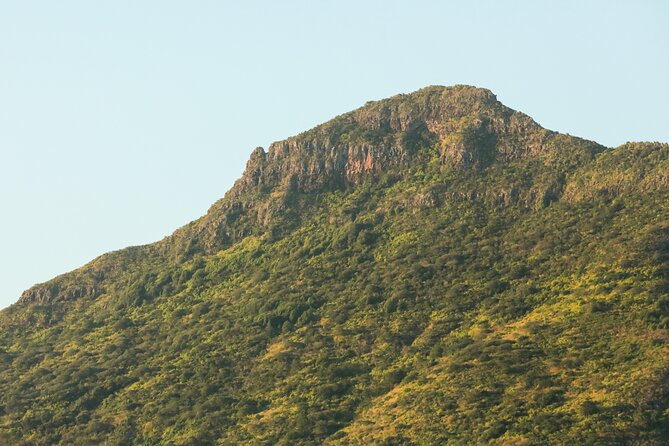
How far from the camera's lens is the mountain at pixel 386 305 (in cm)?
12712

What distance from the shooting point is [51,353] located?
6526 inches

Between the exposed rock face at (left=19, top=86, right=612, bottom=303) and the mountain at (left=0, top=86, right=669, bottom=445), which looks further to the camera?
the exposed rock face at (left=19, top=86, right=612, bottom=303)

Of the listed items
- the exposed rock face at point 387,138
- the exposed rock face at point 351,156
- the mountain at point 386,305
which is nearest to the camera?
the mountain at point 386,305

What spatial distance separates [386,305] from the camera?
152m

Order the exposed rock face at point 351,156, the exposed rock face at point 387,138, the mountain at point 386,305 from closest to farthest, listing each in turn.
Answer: the mountain at point 386,305 < the exposed rock face at point 351,156 < the exposed rock face at point 387,138

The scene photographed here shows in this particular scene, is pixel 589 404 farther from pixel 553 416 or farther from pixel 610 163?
pixel 610 163

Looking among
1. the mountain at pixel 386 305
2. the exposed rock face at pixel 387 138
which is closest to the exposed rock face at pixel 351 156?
the exposed rock face at pixel 387 138

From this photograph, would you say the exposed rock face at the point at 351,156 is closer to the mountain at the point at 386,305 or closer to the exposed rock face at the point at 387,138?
the exposed rock face at the point at 387,138

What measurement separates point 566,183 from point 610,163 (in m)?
5.35

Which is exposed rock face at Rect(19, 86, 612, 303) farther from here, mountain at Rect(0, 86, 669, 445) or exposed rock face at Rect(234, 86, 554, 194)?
mountain at Rect(0, 86, 669, 445)

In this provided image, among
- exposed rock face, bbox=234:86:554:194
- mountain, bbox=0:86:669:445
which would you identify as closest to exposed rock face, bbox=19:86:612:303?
exposed rock face, bbox=234:86:554:194

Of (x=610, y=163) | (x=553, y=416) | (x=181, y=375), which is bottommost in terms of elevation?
(x=553, y=416)

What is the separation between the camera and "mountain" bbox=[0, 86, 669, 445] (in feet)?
417

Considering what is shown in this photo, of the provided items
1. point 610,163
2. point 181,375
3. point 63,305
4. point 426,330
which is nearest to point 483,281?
point 426,330
